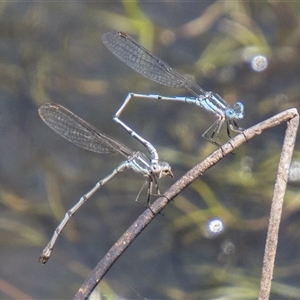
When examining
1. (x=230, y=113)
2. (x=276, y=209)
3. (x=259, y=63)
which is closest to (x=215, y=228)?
(x=230, y=113)

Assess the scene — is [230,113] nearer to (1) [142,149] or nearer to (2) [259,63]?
(1) [142,149]

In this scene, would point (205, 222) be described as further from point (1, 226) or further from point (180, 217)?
point (1, 226)

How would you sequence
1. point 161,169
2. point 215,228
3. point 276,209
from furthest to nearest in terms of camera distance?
point 215,228 → point 161,169 → point 276,209

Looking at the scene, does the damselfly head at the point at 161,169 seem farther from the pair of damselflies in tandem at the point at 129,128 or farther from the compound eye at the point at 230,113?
the compound eye at the point at 230,113

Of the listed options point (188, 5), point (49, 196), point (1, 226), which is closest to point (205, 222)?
point (49, 196)

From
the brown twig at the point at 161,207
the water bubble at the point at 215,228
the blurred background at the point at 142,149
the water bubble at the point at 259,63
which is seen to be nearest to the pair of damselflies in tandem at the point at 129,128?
the brown twig at the point at 161,207
